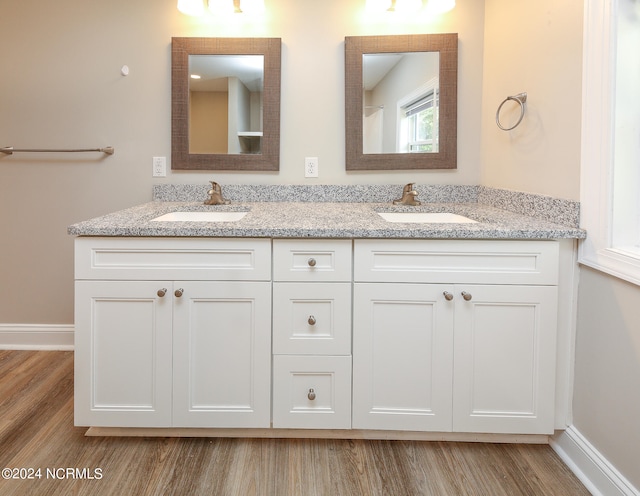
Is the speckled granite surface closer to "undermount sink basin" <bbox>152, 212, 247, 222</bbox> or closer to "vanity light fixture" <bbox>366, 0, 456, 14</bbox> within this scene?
"undermount sink basin" <bbox>152, 212, 247, 222</bbox>

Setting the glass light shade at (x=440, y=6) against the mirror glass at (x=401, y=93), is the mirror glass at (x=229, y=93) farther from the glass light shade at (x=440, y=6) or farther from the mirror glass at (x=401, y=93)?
the glass light shade at (x=440, y=6)

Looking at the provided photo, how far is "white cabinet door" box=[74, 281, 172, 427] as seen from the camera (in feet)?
5.57

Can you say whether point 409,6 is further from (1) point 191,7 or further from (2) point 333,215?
(2) point 333,215

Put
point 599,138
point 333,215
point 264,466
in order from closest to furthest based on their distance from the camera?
point 599,138 < point 264,466 < point 333,215

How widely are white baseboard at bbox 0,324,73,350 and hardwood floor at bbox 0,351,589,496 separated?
71cm

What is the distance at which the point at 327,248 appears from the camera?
66.2 inches

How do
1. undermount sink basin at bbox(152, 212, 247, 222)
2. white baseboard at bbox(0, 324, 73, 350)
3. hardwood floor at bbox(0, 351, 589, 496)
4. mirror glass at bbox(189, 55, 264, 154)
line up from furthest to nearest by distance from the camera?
white baseboard at bbox(0, 324, 73, 350)
mirror glass at bbox(189, 55, 264, 154)
undermount sink basin at bbox(152, 212, 247, 222)
hardwood floor at bbox(0, 351, 589, 496)

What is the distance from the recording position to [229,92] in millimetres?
2400

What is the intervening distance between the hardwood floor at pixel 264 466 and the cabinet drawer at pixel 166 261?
1.95ft

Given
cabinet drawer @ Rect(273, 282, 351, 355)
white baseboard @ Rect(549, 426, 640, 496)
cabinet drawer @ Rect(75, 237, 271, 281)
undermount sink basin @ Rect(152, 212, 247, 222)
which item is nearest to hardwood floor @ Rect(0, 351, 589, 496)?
white baseboard @ Rect(549, 426, 640, 496)

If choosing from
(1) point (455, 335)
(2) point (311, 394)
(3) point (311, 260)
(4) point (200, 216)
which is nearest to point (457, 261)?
(1) point (455, 335)

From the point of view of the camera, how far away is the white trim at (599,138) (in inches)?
57.4

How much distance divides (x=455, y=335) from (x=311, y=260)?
1.78 ft

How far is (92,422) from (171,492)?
43 centimetres
